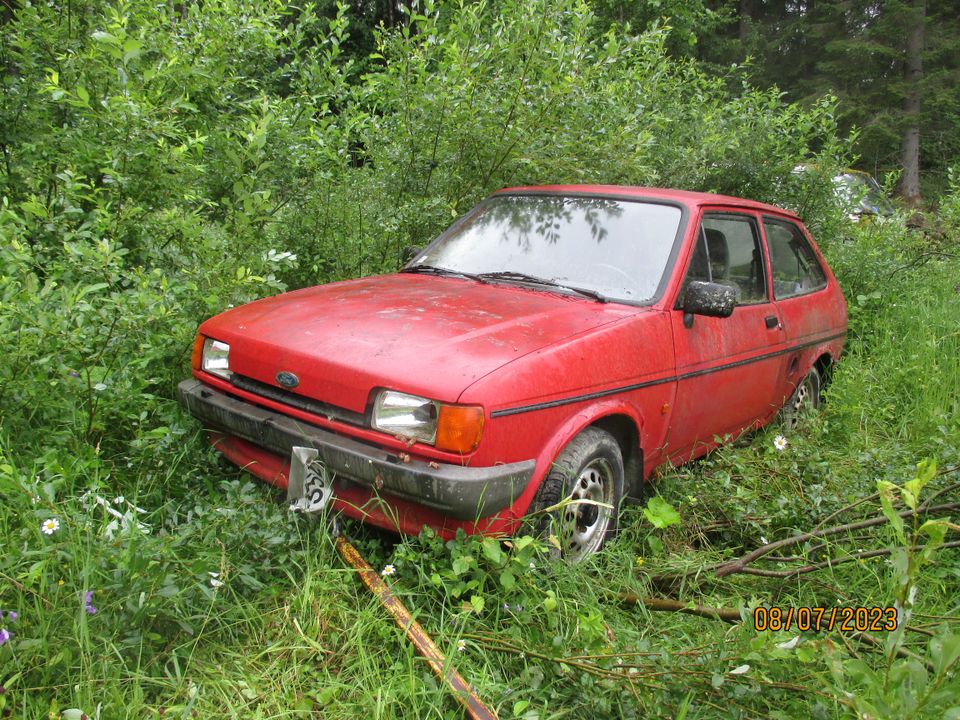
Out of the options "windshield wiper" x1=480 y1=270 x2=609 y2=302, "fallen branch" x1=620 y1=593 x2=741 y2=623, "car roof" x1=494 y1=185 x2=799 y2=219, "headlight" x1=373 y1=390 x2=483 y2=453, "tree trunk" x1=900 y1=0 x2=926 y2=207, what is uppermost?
"tree trunk" x1=900 y1=0 x2=926 y2=207

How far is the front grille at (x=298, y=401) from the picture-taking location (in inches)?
101

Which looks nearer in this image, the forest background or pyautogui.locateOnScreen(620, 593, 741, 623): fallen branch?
the forest background

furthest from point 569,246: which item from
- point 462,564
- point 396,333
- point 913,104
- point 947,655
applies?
point 913,104

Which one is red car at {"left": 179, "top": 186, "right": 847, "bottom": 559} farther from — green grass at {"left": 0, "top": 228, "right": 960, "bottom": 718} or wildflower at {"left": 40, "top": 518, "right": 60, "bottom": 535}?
wildflower at {"left": 40, "top": 518, "right": 60, "bottom": 535}

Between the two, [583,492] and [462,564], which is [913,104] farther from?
[462,564]

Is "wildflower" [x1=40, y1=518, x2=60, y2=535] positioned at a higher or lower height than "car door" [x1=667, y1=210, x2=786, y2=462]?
lower

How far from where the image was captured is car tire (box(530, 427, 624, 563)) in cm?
268

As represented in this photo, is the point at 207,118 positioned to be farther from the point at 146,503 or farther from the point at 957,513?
the point at 957,513

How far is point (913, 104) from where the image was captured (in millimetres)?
19469

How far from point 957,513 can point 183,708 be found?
319 centimetres

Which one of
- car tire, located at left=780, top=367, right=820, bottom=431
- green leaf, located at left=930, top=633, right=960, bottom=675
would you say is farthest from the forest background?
car tire, located at left=780, top=367, right=820, bottom=431

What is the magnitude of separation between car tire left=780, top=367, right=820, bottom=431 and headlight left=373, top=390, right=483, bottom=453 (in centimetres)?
298

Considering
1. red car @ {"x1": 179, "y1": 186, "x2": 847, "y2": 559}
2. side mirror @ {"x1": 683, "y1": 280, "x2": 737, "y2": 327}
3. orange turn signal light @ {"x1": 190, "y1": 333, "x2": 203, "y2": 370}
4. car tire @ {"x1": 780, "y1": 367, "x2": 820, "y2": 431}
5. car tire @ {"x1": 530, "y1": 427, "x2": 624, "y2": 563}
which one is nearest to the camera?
red car @ {"x1": 179, "y1": 186, "x2": 847, "y2": 559}

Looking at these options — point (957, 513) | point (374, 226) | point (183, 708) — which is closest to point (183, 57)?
point (374, 226)
